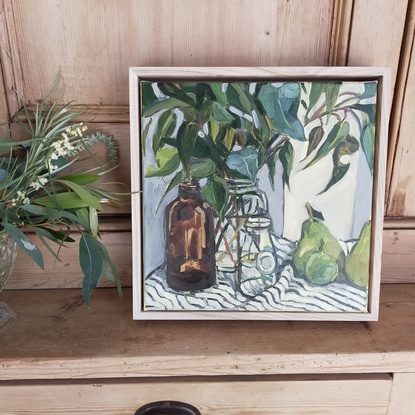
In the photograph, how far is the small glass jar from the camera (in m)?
0.75

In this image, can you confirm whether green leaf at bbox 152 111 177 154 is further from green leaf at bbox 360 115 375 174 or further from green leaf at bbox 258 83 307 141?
green leaf at bbox 360 115 375 174

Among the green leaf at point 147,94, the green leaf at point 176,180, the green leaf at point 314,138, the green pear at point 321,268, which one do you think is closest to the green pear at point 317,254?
the green pear at point 321,268

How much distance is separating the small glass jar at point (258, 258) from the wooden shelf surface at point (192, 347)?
68 millimetres

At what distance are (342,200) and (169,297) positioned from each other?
0.32 metres

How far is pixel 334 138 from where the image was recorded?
2.39 feet

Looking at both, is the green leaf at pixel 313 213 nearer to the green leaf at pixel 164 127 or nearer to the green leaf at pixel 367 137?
the green leaf at pixel 367 137

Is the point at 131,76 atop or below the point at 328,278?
atop

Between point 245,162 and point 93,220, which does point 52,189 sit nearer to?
point 93,220

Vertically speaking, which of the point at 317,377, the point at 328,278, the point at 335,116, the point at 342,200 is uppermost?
the point at 335,116

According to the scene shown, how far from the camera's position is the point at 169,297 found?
765 millimetres

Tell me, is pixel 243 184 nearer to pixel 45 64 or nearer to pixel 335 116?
pixel 335 116

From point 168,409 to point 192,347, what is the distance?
102mm

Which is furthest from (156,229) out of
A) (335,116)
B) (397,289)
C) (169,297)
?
(397,289)

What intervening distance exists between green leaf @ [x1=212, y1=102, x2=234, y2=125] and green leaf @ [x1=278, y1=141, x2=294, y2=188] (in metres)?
0.09
